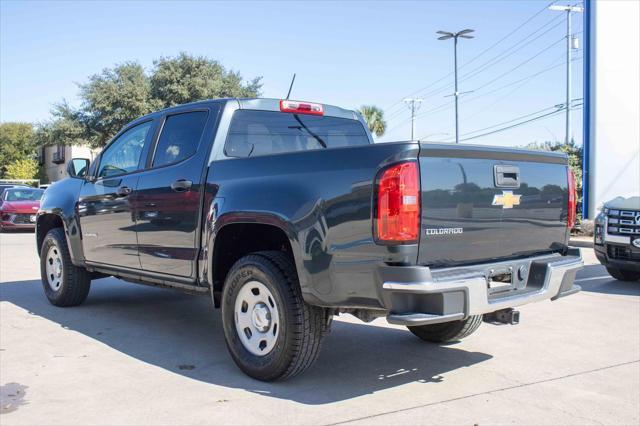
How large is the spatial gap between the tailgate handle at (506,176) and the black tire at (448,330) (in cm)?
130

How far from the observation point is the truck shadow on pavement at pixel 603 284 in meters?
8.49

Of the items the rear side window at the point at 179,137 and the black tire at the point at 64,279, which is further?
the black tire at the point at 64,279

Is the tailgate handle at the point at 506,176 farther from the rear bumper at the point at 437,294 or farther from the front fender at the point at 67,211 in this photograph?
the front fender at the point at 67,211

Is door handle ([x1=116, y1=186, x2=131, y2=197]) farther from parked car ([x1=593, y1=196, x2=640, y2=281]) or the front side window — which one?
parked car ([x1=593, y1=196, x2=640, y2=281])

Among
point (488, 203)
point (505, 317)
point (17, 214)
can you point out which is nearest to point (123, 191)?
point (488, 203)

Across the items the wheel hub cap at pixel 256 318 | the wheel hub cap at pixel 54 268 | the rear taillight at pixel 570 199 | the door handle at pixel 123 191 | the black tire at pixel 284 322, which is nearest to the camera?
the black tire at pixel 284 322

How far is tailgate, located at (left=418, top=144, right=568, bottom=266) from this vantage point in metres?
3.71

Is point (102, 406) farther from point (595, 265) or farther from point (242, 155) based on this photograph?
point (595, 265)

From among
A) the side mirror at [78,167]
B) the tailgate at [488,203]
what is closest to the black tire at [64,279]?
the side mirror at [78,167]

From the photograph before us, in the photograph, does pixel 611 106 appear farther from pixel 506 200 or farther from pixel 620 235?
pixel 506 200

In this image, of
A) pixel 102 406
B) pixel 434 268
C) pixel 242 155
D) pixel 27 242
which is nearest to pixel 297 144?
pixel 242 155

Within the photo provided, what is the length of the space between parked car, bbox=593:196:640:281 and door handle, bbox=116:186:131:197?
641 centimetres

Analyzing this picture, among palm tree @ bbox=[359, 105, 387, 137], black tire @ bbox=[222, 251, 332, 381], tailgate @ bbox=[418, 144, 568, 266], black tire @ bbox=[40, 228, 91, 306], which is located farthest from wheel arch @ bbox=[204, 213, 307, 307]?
palm tree @ bbox=[359, 105, 387, 137]

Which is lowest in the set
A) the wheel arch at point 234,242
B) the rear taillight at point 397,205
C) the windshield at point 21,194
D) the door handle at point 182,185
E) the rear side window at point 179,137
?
the wheel arch at point 234,242
